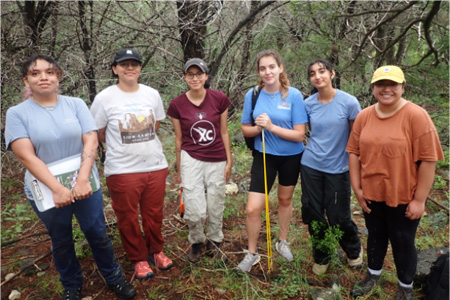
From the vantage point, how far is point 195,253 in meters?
3.51

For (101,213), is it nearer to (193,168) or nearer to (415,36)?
(193,168)

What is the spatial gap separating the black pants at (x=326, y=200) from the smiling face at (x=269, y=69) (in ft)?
3.08

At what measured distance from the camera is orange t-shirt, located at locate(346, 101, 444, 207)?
2240 mm

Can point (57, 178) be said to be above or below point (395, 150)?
below

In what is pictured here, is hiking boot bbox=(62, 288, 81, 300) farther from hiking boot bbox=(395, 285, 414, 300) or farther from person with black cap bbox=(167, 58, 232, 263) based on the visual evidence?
hiking boot bbox=(395, 285, 414, 300)

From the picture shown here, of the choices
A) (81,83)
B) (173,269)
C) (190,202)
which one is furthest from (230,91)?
(173,269)

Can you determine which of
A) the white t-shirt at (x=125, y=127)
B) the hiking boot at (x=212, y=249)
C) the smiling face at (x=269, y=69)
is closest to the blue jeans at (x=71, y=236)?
the white t-shirt at (x=125, y=127)

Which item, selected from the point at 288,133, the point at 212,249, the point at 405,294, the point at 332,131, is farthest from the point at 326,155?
the point at 212,249

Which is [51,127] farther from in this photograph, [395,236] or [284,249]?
[395,236]

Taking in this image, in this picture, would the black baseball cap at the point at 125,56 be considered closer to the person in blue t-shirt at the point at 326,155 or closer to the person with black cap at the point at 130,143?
the person with black cap at the point at 130,143

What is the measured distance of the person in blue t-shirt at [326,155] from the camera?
2.80 metres

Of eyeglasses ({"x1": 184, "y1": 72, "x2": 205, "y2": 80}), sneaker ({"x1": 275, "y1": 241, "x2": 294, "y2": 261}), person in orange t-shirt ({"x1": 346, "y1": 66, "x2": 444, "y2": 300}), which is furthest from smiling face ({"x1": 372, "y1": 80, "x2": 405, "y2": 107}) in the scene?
sneaker ({"x1": 275, "y1": 241, "x2": 294, "y2": 261})

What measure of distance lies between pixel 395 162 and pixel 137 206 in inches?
94.5

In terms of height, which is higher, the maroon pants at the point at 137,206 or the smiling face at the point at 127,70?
the smiling face at the point at 127,70
